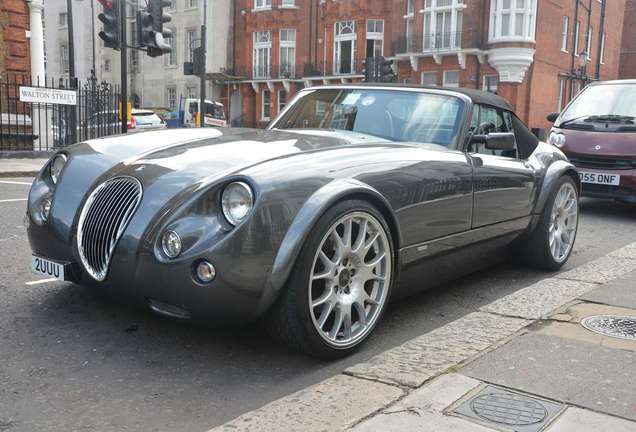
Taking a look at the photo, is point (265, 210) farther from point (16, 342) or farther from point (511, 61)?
point (511, 61)

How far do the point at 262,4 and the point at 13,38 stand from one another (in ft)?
91.9

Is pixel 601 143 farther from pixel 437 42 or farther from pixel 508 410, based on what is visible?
pixel 437 42

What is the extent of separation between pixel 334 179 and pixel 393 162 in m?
0.50

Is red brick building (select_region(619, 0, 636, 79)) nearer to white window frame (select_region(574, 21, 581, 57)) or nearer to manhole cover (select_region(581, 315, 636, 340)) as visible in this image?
white window frame (select_region(574, 21, 581, 57))

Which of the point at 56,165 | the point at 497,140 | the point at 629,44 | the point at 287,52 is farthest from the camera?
the point at 629,44

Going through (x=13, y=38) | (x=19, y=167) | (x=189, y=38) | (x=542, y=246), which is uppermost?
(x=189, y=38)

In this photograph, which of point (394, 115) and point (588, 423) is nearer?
point (588, 423)

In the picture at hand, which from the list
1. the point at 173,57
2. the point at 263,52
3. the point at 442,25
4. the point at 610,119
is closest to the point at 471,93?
the point at 610,119

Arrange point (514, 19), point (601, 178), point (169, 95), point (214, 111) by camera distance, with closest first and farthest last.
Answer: point (601, 178) < point (514, 19) < point (214, 111) < point (169, 95)

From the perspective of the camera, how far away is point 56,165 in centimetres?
360

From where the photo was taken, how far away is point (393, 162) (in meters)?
3.48

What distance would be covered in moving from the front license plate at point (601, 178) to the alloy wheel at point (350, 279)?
18.8 ft

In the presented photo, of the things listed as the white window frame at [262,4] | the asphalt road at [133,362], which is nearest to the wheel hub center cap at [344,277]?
the asphalt road at [133,362]

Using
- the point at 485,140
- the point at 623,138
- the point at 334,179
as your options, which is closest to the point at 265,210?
the point at 334,179
